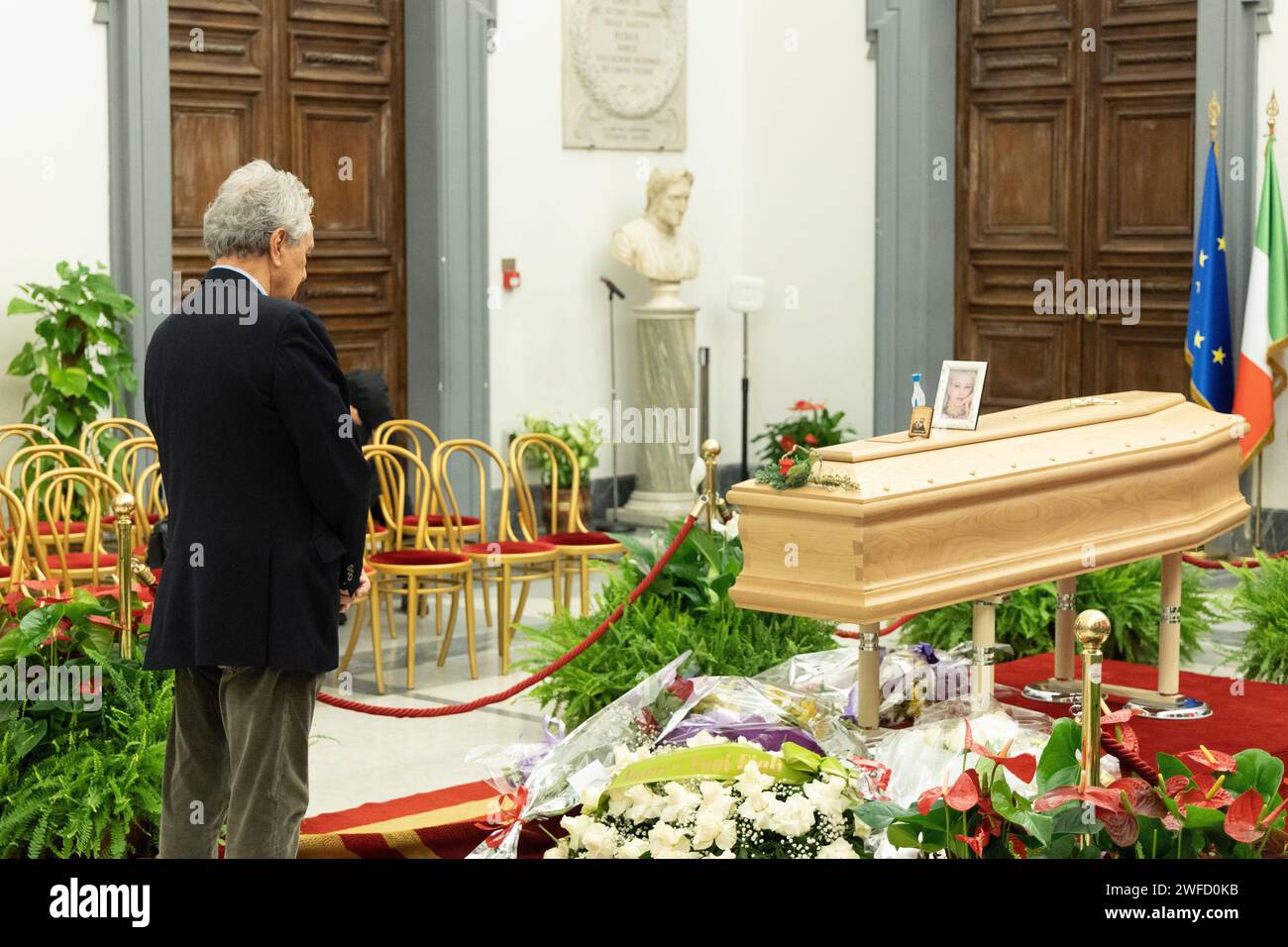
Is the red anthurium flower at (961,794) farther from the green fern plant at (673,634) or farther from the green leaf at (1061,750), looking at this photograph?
the green fern plant at (673,634)

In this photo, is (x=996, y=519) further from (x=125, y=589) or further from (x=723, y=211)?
(x=723, y=211)

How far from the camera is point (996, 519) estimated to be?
493 centimetres

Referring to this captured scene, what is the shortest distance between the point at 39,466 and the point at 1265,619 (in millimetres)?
4607

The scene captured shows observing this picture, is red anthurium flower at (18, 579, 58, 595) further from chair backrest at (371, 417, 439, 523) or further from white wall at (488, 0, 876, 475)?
white wall at (488, 0, 876, 475)

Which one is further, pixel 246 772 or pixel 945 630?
pixel 945 630

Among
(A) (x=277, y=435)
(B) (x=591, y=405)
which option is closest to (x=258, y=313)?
(A) (x=277, y=435)

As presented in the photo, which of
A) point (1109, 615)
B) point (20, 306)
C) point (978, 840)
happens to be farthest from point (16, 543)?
point (978, 840)

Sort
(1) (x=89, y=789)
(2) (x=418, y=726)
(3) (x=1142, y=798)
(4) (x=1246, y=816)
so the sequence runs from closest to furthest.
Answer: (4) (x=1246, y=816)
(3) (x=1142, y=798)
(1) (x=89, y=789)
(2) (x=418, y=726)

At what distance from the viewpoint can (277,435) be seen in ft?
11.9

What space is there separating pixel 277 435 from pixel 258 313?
0.82ft

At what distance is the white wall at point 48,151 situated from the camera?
815 cm

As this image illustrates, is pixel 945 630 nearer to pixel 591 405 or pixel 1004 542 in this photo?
pixel 1004 542

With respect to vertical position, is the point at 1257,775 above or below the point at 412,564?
above

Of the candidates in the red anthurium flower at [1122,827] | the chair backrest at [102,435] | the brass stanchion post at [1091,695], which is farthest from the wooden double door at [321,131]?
the red anthurium flower at [1122,827]
